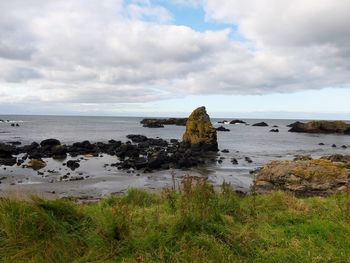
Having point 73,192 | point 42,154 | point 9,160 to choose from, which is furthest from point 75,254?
point 42,154

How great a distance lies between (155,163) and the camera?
2798 centimetres

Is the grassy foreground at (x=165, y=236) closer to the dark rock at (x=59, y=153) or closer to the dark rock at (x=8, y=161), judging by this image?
the dark rock at (x=8, y=161)

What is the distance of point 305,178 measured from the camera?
1825 cm

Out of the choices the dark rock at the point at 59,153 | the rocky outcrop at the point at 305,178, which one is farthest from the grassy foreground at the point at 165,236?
the dark rock at the point at 59,153

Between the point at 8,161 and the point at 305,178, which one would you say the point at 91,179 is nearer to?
the point at 8,161

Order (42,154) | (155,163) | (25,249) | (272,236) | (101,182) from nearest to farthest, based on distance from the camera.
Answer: (25,249) < (272,236) < (101,182) < (155,163) < (42,154)

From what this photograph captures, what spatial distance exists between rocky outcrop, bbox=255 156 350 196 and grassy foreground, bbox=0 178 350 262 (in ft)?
34.1

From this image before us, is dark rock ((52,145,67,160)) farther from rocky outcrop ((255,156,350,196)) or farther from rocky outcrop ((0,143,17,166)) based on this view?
rocky outcrop ((255,156,350,196))

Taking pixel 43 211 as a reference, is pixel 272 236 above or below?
below

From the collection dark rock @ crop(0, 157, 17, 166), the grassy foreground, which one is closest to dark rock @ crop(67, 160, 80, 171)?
dark rock @ crop(0, 157, 17, 166)

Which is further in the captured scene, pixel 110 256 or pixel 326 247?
pixel 326 247

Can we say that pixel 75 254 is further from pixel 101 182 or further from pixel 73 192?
pixel 101 182

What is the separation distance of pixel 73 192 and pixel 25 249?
1273 cm

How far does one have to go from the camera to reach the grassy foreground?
5.59 metres
